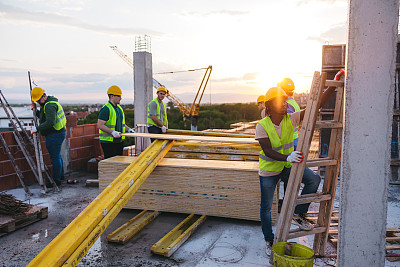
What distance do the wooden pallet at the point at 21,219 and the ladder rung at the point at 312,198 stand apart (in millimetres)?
3767

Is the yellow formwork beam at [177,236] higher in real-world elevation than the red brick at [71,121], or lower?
lower

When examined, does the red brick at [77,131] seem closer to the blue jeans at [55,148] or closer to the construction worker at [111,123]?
the blue jeans at [55,148]

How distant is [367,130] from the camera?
2.64 m

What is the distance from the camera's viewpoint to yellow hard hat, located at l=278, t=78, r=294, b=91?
15.0 feet

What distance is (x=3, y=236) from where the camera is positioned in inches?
167

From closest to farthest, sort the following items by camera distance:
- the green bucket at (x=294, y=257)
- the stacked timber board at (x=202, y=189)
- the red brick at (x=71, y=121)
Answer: the green bucket at (x=294, y=257) < the stacked timber board at (x=202, y=189) < the red brick at (x=71, y=121)

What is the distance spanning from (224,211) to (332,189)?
5.41 feet

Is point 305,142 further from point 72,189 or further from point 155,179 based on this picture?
point 72,189

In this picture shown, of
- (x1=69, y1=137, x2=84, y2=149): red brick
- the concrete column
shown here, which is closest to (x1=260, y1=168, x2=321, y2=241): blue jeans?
the concrete column

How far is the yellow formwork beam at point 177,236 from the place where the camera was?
3.57 m

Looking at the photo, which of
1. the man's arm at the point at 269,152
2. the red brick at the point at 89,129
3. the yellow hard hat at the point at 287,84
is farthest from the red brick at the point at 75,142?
the man's arm at the point at 269,152

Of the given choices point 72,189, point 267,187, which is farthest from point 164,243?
point 72,189

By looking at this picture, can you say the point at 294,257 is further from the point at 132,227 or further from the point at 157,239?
the point at 132,227

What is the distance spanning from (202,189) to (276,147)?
1.57m
